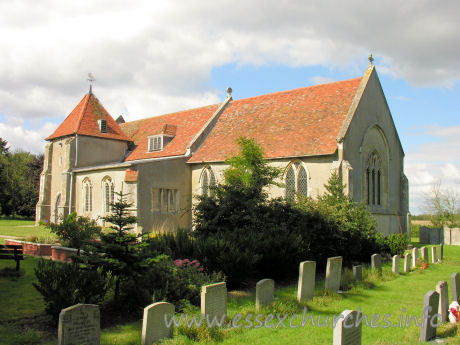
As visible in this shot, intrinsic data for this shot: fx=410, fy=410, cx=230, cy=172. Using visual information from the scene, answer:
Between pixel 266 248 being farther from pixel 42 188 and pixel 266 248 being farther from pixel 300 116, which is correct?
pixel 42 188

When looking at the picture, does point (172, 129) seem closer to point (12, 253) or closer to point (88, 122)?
point (88, 122)

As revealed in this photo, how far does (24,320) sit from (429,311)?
8141mm

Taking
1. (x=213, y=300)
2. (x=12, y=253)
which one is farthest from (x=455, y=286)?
(x=12, y=253)

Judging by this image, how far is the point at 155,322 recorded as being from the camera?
23.1ft

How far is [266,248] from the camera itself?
13.6 metres

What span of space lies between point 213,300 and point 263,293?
1.65 meters

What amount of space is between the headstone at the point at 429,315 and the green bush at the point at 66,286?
648 cm

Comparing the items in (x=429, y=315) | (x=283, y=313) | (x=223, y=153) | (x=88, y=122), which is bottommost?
(x=283, y=313)

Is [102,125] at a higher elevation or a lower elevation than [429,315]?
higher

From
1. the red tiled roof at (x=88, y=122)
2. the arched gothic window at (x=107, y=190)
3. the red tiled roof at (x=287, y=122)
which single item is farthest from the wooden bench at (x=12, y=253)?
the red tiled roof at (x=88, y=122)

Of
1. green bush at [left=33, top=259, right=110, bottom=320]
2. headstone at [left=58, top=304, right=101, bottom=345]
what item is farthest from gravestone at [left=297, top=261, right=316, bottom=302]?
headstone at [left=58, top=304, right=101, bottom=345]

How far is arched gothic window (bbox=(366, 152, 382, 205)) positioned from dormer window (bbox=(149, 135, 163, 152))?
1549 centimetres

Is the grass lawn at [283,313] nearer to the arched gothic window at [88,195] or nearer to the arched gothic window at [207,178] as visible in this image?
the arched gothic window at [207,178]

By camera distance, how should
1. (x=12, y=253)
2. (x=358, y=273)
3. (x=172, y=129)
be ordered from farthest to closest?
(x=172, y=129)
(x=358, y=273)
(x=12, y=253)
